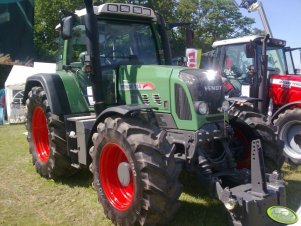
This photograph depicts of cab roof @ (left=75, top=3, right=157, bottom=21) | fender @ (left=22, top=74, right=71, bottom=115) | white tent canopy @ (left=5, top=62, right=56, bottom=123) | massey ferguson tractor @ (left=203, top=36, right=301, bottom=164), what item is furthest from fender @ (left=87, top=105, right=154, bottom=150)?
white tent canopy @ (left=5, top=62, right=56, bottom=123)

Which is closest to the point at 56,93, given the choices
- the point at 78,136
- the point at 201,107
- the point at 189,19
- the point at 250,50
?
the point at 78,136

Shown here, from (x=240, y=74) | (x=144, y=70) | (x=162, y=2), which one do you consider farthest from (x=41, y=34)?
(x=144, y=70)

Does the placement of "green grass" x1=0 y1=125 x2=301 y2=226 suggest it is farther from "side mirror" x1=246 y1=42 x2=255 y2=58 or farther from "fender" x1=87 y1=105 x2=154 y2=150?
"side mirror" x1=246 y1=42 x2=255 y2=58

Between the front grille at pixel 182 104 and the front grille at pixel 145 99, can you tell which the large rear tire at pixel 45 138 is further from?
the front grille at pixel 182 104

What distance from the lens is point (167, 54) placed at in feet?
18.5

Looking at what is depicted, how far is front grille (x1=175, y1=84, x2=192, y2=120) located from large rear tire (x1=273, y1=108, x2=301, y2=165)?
362 centimetres

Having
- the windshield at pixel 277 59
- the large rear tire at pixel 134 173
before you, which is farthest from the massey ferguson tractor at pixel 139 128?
the windshield at pixel 277 59

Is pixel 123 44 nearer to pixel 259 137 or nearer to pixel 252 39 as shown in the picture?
pixel 259 137

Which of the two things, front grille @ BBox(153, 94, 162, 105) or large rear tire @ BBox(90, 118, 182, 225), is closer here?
large rear tire @ BBox(90, 118, 182, 225)

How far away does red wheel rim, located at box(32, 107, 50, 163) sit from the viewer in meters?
6.07

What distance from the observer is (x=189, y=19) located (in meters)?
33.8

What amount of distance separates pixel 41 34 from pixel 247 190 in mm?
28738

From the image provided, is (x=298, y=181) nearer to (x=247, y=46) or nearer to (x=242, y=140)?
(x=242, y=140)

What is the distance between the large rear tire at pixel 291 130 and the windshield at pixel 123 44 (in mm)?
3170
